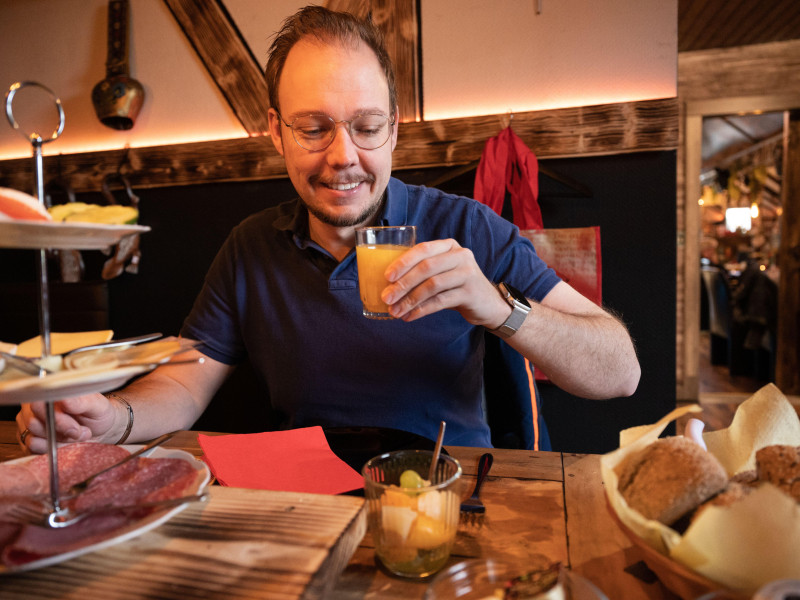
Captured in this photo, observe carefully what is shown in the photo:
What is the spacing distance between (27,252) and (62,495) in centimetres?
333

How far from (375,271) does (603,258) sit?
176 cm

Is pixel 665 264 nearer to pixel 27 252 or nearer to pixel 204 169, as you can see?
pixel 204 169

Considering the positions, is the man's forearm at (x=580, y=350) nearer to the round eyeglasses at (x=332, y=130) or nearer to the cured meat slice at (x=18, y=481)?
the round eyeglasses at (x=332, y=130)

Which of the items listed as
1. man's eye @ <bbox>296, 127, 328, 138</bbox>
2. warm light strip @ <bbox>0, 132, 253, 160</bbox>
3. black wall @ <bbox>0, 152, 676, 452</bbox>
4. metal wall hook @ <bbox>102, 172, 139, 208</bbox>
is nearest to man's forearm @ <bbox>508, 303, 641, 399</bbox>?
man's eye @ <bbox>296, 127, 328, 138</bbox>

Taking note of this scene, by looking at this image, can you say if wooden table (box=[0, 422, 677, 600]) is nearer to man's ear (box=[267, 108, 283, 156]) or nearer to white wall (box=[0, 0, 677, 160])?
man's ear (box=[267, 108, 283, 156])

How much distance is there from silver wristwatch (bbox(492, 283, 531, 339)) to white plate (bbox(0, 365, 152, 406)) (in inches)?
31.2

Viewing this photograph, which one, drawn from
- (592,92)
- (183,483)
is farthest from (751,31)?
(183,483)

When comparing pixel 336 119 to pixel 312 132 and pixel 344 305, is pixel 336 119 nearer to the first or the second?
pixel 312 132

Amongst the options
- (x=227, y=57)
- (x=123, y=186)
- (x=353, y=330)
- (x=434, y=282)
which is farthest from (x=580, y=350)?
(x=123, y=186)

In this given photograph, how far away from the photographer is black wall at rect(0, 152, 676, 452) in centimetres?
252

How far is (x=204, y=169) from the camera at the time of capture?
296 centimetres

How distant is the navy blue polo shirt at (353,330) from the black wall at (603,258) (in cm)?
106

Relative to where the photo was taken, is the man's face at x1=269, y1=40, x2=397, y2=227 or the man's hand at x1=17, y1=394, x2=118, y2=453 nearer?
the man's hand at x1=17, y1=394, x2=118, y2=453

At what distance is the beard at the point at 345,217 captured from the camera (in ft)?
4.99
